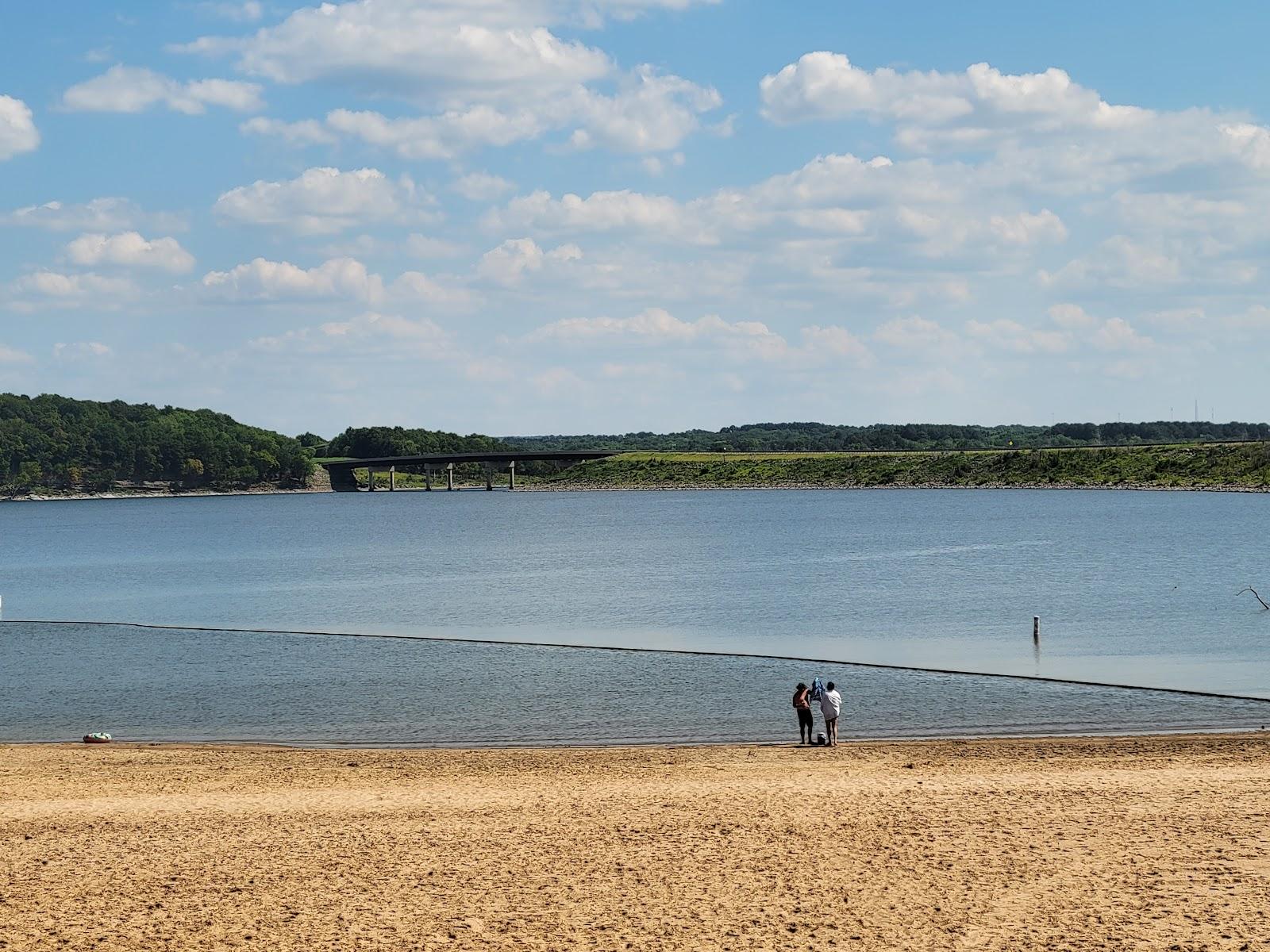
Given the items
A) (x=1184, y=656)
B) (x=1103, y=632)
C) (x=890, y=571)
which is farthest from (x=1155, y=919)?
(x=890, y=571)

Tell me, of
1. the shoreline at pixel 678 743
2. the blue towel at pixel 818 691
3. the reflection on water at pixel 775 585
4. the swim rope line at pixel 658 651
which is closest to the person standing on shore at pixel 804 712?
the blue towel at pixel 818 691

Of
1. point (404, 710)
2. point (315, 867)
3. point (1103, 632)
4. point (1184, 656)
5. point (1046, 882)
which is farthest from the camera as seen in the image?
point (1103, 632)

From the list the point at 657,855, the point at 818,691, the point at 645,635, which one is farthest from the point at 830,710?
the point at 645,635

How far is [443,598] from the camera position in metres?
73.0

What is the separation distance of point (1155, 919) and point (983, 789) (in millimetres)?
7261

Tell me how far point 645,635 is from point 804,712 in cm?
2488

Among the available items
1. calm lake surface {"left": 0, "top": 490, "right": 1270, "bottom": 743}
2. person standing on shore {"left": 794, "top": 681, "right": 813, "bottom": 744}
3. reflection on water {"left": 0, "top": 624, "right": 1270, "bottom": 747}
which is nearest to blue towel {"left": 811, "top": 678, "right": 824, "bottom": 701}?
person standing on shore {"left": 794, "top": 681, "right": 813, "bottom": 744}

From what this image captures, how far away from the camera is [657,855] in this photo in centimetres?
1911

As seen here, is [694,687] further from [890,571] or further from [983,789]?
[890,571]

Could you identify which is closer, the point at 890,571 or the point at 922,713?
the point at 922,713

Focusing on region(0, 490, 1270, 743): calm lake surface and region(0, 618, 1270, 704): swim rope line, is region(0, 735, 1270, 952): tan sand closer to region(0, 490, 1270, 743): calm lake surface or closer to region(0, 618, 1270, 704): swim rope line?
region(0, 490, 1270, 743): calm lake surface

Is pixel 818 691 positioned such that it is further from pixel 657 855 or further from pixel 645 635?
pixel 645 635

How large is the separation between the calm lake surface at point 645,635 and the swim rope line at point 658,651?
84 centimetres

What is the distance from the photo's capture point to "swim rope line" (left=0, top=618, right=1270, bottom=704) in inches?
1475
